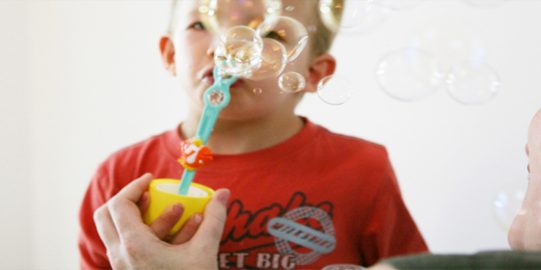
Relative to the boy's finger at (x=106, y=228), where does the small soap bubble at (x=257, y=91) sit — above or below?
above

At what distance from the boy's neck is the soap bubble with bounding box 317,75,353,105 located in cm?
9

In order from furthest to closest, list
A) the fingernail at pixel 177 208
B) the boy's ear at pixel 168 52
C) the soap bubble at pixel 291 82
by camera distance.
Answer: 1. the boy's ear at pixel 168 52
2. the soap bubble at pixel 291 82
3. the fingernail at pixel 177 208

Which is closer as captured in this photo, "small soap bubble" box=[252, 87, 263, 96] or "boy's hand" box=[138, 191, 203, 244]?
"boy's hand" box=[138, 191, 203, 244]

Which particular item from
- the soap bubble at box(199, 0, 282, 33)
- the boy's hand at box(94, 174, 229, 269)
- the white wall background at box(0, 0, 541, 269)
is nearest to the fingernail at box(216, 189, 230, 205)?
the boy's hand at box(94, 174, 229, 269)

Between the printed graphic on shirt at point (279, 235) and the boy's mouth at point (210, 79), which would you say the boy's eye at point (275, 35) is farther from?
the printed graphic on shirt at point (279, 235)

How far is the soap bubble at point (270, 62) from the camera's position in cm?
74

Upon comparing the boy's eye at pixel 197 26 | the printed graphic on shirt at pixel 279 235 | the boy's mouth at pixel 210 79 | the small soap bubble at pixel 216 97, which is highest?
the boy's eye at pixel 197 26

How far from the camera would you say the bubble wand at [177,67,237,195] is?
0.70 meters

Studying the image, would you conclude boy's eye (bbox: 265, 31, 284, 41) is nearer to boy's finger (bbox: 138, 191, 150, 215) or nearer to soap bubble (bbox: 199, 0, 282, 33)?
soap bubble (bbox: 199, 0, 282, 33)

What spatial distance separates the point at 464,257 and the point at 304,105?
3.26 ft

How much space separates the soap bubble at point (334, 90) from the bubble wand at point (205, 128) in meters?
0.13

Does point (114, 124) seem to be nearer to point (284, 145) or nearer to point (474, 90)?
point (284, 145)

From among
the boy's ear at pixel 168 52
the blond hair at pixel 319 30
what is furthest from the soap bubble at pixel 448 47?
the boy's ear at pixel 168 52

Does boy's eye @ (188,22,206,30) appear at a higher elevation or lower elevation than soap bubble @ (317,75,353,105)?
higher
